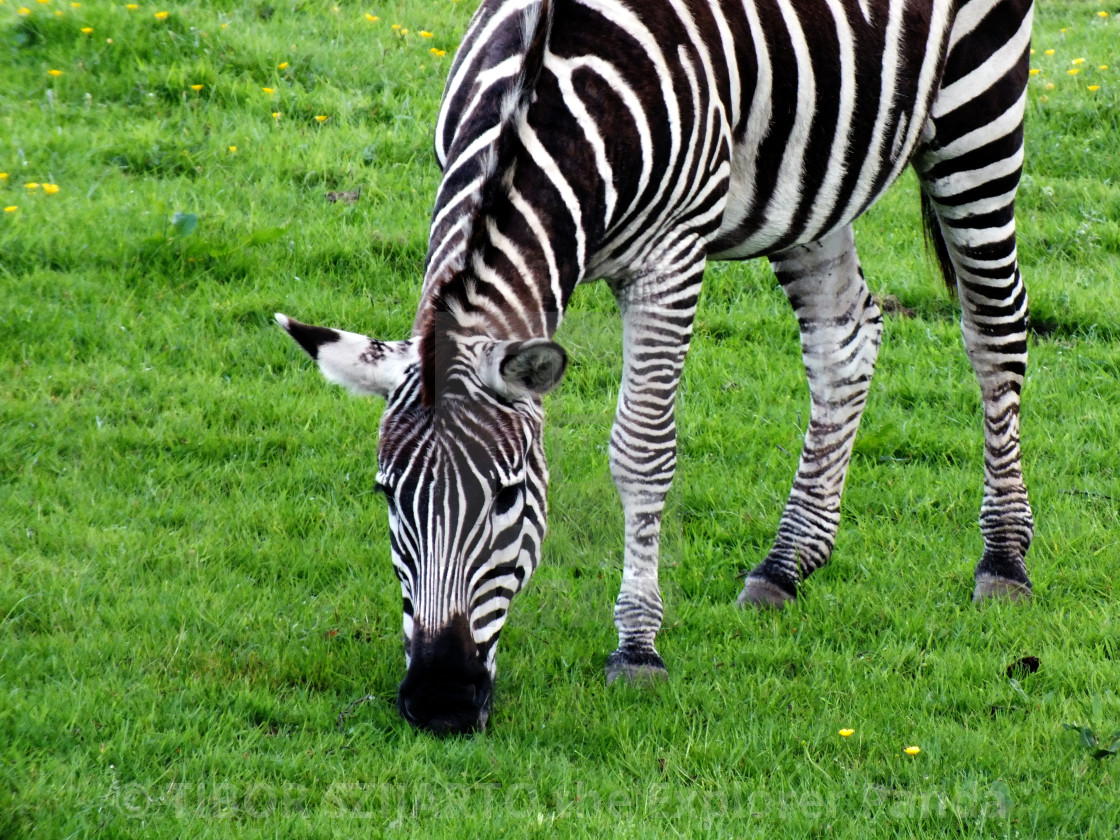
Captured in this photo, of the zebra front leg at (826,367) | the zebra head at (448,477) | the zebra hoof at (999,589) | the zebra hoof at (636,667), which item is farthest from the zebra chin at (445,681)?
the zebra hoof at (999,589)

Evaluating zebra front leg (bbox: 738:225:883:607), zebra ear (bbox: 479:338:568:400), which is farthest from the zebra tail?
zebra ear (bbox: 479:338:568:400)

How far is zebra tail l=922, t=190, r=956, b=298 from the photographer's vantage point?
6266 millimetres

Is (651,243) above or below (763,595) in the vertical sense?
above

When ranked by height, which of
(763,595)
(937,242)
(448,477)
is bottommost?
(763,595)

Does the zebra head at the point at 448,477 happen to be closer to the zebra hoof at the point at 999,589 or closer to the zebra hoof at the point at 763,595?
the zebra hoof at the point at 763,595

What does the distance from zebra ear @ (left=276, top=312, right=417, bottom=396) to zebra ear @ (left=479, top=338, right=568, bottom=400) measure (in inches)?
11.4

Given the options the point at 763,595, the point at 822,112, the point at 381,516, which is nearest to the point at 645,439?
the point at 763,595

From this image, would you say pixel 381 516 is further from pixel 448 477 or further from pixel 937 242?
pixel 937 242

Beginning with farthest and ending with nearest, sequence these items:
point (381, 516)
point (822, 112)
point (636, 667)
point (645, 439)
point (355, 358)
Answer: point (381, 516) → point (822, 112) → point (636, 667) → point (645, 439) → point (355, 358)

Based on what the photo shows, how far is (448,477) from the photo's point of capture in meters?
3.99

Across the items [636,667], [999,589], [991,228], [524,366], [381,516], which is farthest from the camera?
[381,516]

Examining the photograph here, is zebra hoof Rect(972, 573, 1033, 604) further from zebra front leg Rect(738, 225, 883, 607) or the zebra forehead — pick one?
the zebra forehead

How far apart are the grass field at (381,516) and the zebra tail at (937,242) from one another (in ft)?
3.98

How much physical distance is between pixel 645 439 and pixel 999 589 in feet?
6.77
